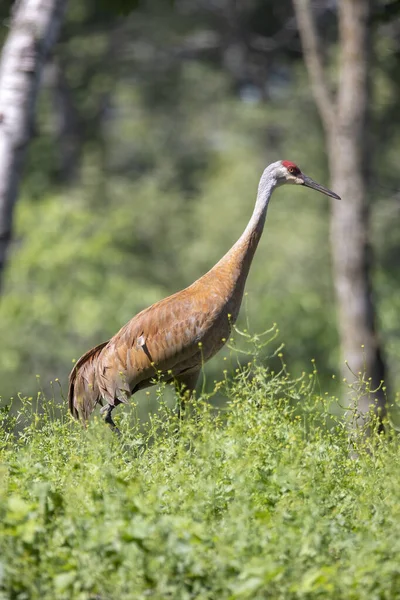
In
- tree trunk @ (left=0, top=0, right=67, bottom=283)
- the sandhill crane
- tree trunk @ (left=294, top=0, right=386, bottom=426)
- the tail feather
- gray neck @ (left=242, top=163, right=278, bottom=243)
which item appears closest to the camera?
tree trunk @ (left=0, top=0, right=67, bottom=283)

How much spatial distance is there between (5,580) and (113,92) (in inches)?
1119

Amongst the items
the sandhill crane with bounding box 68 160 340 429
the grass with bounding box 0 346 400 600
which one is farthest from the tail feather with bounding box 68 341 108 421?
the grass with bounding box 0 346 400 600

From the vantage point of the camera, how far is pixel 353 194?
453 inches

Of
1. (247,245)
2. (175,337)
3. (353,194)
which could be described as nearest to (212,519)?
(175,337)

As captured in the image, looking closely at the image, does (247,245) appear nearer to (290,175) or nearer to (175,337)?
(175,337)

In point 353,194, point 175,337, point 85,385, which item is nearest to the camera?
point 175,337

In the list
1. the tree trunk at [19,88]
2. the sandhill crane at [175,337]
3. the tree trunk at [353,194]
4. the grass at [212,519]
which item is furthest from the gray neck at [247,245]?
the tree trunk at [353,194]

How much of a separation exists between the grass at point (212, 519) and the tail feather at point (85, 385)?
2.02 meters

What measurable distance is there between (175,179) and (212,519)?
26253mm

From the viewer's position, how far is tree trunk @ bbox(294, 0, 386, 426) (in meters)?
11.5

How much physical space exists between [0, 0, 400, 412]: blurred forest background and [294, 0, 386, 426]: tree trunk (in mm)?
5796

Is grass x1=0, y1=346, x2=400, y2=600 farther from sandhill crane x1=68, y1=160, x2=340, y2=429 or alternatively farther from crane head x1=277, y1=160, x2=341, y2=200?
crane head x1=277, y1=160, x2=341, y2=200

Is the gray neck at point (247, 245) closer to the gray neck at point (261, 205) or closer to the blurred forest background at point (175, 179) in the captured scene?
the gray neck at point (261, 205)

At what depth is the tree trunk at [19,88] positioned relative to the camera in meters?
5.18
